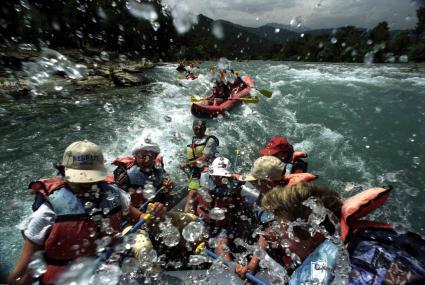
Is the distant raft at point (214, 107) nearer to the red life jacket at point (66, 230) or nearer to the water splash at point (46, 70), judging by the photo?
the red life jacket at point (66, 230)

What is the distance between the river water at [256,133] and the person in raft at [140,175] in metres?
0.26

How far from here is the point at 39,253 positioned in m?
2.46

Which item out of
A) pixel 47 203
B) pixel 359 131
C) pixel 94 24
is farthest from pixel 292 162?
pixel 94 24

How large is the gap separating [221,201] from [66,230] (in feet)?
7.08

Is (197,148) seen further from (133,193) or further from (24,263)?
(24,263)

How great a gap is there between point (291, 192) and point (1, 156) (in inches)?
339

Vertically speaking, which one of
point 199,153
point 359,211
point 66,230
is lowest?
point 199,153

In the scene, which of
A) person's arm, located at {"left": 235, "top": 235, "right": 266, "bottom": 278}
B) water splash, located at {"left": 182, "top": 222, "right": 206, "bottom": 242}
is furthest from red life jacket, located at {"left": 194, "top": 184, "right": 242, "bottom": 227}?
person's arm, located at {"left": 235, "top": 235, "right": 266, "bottom": 278}

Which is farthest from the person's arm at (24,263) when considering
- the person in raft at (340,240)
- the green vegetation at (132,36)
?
the green vegetation at (132,36)

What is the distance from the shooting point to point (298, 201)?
1.95 meters

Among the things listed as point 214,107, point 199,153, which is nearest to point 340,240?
point 199,153

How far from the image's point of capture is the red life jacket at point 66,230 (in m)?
2.50

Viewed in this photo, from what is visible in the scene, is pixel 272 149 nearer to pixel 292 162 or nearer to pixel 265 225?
pixel 292 162

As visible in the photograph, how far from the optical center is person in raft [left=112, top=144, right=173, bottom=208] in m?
4.65
